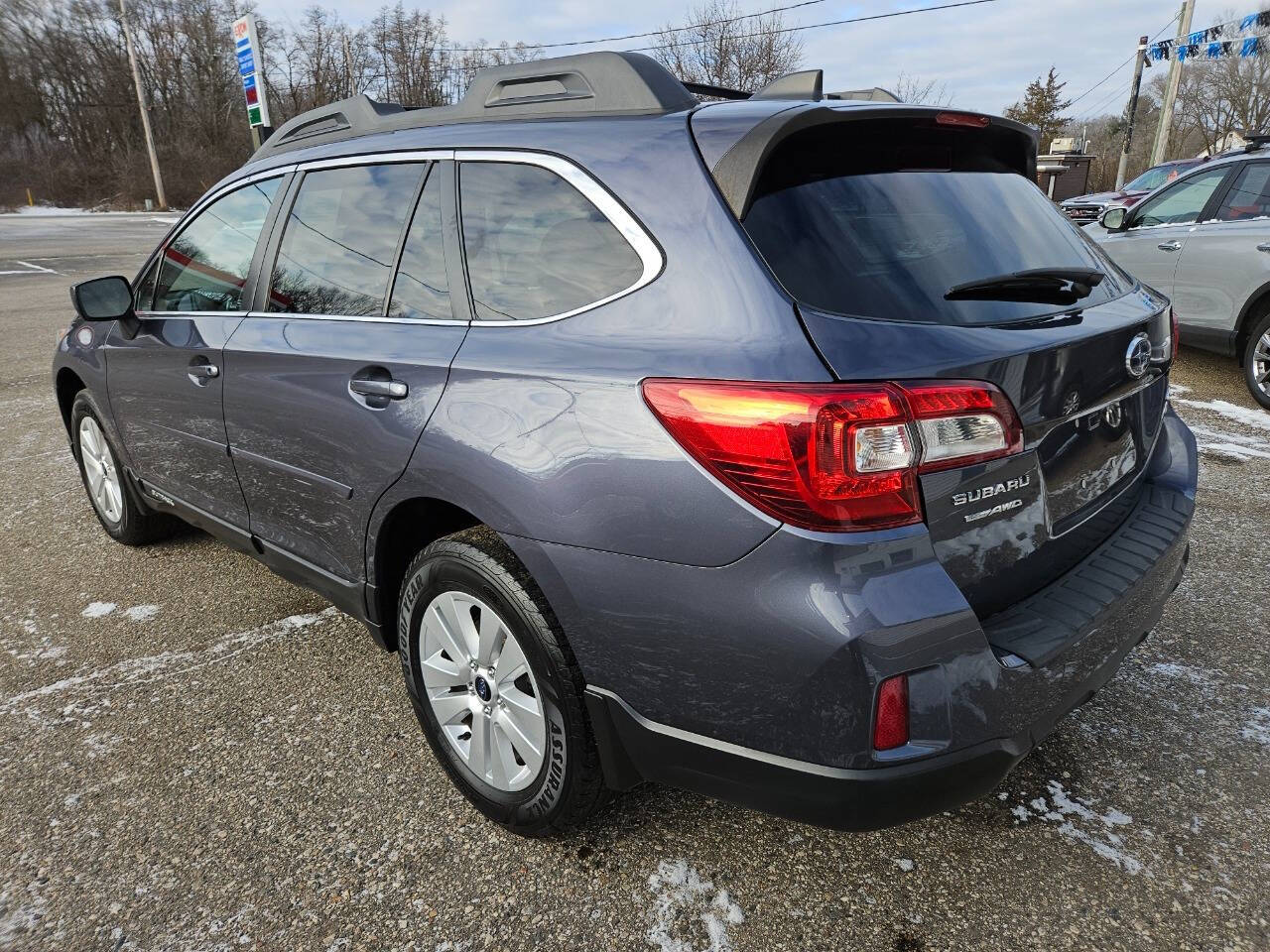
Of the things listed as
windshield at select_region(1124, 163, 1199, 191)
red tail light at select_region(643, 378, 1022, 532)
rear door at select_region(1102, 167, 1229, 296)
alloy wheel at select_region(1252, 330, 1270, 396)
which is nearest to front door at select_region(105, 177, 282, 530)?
red tail light at select_region(643, 378, 1022, 532)

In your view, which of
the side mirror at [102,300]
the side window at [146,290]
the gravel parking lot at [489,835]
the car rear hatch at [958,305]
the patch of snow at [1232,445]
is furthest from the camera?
the patch of snow at [1232,445]

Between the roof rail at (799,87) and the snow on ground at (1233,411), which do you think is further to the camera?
the snow on ground at (1233,411)

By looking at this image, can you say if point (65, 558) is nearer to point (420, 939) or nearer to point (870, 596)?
point (420, 939)

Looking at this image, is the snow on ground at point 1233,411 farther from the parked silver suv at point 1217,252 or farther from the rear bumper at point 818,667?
the rear bumper at point 818,667

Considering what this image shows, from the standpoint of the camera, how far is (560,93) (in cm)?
218

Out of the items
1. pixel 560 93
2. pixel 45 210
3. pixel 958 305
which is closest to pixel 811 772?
pixel 958 305

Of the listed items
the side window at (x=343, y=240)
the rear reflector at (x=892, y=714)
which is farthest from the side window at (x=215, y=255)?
the rear reflector at (x=892, y=714)

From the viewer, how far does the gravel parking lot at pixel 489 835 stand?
191 cm

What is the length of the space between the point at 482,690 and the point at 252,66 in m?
Result: 16.4

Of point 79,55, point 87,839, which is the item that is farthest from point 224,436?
point 79,55

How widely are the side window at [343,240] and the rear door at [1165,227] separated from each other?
21.5 feet

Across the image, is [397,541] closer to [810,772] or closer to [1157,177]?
[810,772]

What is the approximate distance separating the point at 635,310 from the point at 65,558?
3657mm

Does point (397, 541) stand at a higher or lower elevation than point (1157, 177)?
lower
